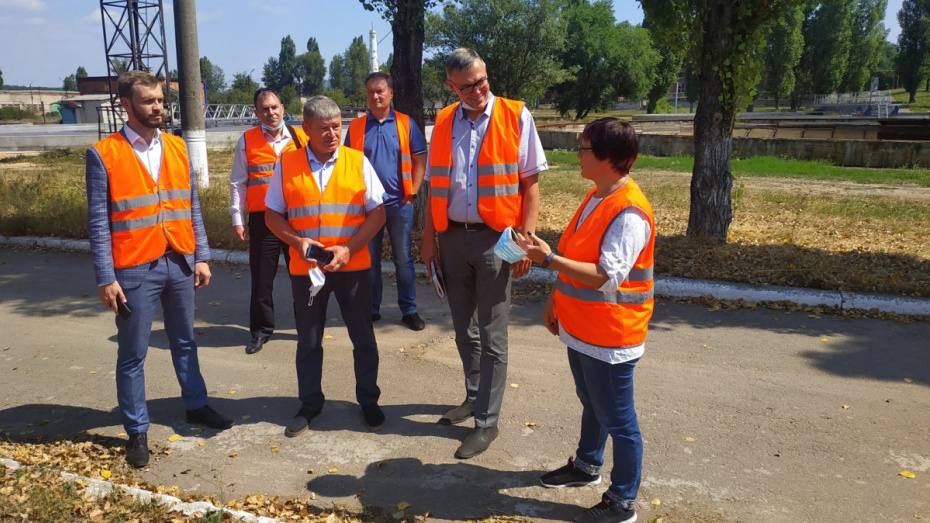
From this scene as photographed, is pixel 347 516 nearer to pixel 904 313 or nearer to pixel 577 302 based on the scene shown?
pixel 577 302

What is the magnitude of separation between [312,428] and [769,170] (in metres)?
16.5

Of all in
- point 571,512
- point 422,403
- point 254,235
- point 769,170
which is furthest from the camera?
point 769,170

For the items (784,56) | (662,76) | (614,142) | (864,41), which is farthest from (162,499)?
(864,41)

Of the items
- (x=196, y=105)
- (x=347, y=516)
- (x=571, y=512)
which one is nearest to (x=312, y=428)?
(x=347, y=516)

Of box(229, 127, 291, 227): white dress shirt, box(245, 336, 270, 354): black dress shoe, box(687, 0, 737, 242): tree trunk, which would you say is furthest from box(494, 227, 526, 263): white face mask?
box(687, 0, 737, 242): tree trunk

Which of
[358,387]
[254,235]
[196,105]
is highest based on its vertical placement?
[196,105]

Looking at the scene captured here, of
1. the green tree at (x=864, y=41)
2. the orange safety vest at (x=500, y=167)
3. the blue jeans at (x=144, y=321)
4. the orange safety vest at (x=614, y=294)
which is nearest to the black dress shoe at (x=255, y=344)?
the blue jeans at (x=144, y=321)

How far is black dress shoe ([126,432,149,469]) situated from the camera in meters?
4.03

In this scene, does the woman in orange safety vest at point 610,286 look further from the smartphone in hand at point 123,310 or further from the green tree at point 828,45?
the green tree at point 828,45

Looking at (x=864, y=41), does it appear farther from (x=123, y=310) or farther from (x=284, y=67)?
(x=284, y=67)

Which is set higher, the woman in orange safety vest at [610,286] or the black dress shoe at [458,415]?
the woman in orange safety vest at [610,286]

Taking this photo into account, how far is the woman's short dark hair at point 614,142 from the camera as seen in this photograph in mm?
3020

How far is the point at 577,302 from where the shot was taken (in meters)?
3.18

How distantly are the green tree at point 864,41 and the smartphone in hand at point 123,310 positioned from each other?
239 ft
